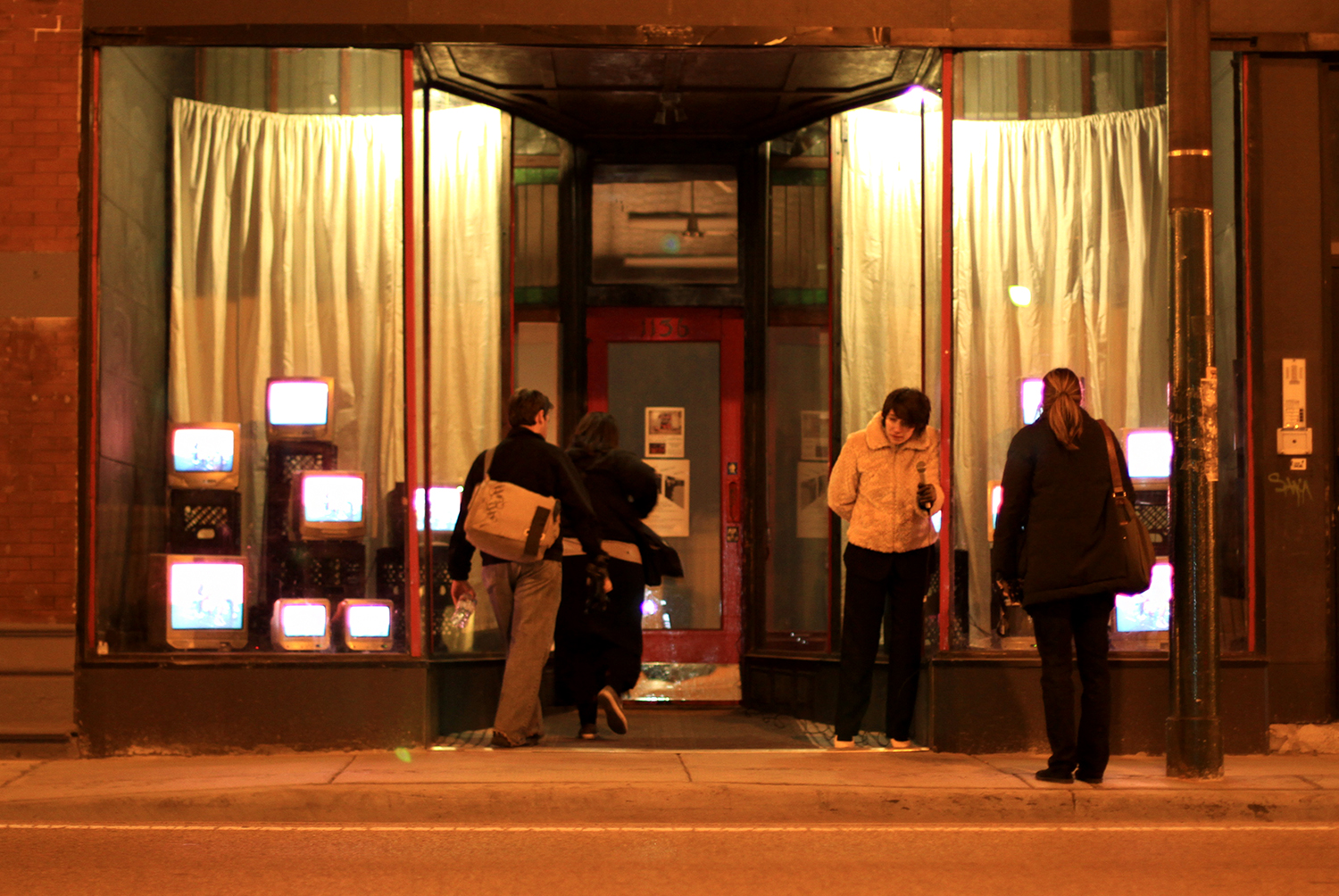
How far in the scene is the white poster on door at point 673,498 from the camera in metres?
10.3

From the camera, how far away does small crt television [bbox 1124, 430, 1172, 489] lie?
8641mm

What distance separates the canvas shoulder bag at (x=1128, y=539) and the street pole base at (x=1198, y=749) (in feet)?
2.44

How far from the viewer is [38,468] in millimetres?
7887

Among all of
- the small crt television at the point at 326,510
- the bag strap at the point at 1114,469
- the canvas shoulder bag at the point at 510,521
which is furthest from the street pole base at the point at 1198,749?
the small crt television at the point at 326,510

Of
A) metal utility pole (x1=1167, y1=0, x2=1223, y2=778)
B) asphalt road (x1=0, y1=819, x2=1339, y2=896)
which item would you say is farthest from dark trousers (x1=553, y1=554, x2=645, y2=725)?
metal utility pole (x1=1167, y1=0, x2=1223, y2=778)

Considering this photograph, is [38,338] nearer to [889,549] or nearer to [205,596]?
[205,596]

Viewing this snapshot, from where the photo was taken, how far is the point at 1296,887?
17.5 feet

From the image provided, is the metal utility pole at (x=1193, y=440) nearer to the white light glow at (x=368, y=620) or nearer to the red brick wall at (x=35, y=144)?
the white light glow at (x=368, y=620)

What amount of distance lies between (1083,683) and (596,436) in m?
3.17

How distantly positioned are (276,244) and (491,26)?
1.82 metres

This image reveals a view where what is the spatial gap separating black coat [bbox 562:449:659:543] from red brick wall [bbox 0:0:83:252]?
3.12m

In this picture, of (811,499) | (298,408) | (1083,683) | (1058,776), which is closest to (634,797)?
(1058,776)

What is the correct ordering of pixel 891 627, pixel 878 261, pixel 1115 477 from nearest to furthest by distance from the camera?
pixel 1115 477 < pixel 891 627 < pixel 878 261

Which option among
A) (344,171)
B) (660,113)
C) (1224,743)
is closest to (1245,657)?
(1224,743)
